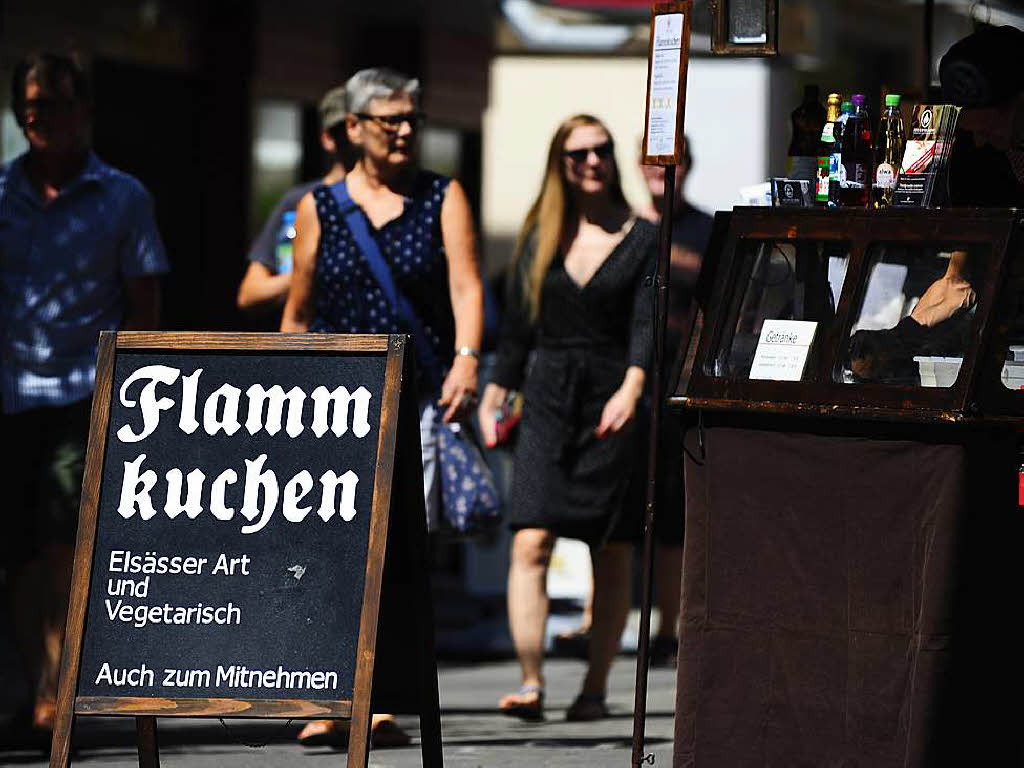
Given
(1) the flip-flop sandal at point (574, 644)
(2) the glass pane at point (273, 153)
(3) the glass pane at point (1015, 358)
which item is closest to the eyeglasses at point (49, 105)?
(3) the glass pane at point (1015, 358)

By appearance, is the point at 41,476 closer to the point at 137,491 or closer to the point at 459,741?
the point at 459,741

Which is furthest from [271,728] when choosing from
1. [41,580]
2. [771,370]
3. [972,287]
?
[972,287]

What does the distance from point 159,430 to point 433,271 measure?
1.89 metres

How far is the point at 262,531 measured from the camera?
5.44 metres

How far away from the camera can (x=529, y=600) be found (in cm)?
777

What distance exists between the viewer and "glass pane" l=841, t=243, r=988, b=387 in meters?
5.25

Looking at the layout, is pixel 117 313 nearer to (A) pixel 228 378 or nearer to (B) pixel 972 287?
(A) pixel 228 378

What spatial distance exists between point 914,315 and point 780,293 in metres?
0.37

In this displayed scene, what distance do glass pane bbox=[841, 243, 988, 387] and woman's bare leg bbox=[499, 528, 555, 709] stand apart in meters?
2.56

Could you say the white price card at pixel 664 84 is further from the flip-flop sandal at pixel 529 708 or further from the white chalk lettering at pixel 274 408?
the flip-flop sandal at pixel 529 708

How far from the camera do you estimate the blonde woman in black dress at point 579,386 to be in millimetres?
7766

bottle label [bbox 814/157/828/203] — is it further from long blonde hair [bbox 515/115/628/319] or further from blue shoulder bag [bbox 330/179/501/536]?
long blonde hair [bbox 515/115/628/319]

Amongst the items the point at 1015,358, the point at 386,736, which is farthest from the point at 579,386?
the point at 1015,358

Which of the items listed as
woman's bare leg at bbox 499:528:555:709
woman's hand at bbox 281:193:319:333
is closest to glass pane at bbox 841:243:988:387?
woman's hand at bbox 281:193:319:333
